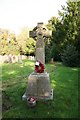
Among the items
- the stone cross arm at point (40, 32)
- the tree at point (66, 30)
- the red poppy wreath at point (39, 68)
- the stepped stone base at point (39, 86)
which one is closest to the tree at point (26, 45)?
the tree at point (66, 30)

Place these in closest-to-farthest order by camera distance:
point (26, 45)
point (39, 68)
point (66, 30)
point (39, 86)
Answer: point (39, 86) < point (39, 68) < point (66, 30) < point (26, 45)

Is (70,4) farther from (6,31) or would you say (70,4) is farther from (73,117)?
(73,117)

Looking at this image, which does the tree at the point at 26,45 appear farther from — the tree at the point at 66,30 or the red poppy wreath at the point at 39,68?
the red poppy wreath at the point at 39,68

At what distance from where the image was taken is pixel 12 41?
46031 mm

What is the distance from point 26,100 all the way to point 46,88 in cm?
94

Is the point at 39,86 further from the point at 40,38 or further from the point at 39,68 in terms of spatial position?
the point at 40,38

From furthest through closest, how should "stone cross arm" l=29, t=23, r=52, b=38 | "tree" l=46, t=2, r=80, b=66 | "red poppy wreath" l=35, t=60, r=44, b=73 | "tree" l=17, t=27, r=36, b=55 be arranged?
"tree" l=17, t=27, r=36, b=55 < "tree" l=46, t=2, r=80, b=66 < "stone cross arm" l=29, t=23, r=52, b=38 < "red poppy wreath" l=35, t=60, r=44, b=73

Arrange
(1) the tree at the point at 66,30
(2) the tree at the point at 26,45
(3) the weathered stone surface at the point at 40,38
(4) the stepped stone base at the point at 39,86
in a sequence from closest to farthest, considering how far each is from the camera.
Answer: (4) the stepped stone base at the point at 39,86
(3) the weathered stone surface at the point at 40,38
(1) the tree at the point at 66,30
(2) the tree at the point at 26,45

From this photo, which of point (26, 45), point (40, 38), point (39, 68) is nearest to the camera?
point (39, 68)

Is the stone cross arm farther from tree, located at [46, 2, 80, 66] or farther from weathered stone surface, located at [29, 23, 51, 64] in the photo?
tree, located at [46, 2, 80, 66]

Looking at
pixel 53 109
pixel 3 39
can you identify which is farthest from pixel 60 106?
pixel 3 39

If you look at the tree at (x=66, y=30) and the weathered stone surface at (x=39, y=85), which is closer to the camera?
the weathered stone surface at (x=39, y=85)

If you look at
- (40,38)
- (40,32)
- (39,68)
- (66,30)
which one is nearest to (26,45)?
(66,30)

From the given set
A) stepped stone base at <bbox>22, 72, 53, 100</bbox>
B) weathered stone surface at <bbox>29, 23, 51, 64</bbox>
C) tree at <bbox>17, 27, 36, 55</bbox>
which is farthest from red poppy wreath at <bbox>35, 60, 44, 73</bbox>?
tree at <bbox>17, 27, 36, 55</bbox>
